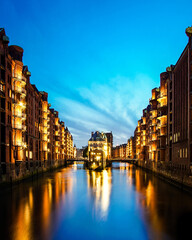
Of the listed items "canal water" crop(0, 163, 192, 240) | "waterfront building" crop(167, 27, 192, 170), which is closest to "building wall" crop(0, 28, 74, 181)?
"canal water" crop(0, 163, 192, 240)

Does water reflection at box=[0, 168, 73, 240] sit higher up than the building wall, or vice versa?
the building wall

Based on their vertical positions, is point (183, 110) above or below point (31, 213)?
above

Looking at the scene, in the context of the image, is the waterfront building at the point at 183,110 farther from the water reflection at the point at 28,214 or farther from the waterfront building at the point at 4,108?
the waterfront building at the point at 4,108

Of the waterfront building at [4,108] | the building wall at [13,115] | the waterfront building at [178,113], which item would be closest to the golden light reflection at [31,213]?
the building wall at [13,115]

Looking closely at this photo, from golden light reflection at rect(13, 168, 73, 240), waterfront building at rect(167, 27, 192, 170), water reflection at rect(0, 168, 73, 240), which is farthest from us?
waterfront building at rect(167, 27, 192, 170)

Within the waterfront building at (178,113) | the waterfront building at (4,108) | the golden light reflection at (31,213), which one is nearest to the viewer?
the golden light reflection at (31,213)

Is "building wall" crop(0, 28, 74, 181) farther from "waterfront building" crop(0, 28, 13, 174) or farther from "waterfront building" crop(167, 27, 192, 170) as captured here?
"waterfront building" crop(167, 27, 192, 170)

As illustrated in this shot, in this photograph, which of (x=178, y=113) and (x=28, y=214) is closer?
(x=28, y=214)

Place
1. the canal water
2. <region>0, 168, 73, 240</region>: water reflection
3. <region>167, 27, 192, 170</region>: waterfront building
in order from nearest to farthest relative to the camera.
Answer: <region>0, 168, 73, 240</region>: water reflection → the canal water → <region>167, 27, 192, 170</region>: waterfront building

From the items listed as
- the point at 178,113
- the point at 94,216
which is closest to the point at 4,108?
the point at 94,216

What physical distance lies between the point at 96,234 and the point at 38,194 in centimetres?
2292

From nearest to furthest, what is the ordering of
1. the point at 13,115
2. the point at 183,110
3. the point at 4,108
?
the point at 4,108, the point at 183,110, the point at 13,115

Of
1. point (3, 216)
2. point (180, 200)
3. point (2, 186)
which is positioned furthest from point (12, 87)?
point (180, 200)

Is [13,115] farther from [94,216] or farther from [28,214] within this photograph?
[94,216]
